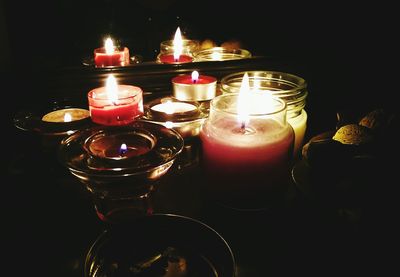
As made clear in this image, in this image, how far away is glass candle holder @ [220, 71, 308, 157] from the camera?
815 mm

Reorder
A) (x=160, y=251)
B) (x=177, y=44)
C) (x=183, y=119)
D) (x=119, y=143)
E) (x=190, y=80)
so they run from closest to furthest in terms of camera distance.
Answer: (x=160, y=251), (x=119, y=143), (x=183, y=119), (x=190, y=80), (x=177, y=44)

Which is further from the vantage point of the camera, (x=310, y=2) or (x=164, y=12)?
(x=310, y=2)

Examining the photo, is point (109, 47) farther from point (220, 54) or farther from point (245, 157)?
point (245, 157)

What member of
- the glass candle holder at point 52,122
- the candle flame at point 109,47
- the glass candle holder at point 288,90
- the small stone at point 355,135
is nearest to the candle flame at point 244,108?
the glass candle holder at point 288,90

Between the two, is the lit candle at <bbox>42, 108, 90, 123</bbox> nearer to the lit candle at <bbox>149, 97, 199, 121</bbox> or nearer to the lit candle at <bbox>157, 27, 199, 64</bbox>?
the lit candle at <bbox>149, 97, 199, 121</bbox>

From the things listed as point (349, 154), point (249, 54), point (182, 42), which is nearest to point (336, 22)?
point (249, 54)

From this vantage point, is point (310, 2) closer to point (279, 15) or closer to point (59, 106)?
point (279, 15)

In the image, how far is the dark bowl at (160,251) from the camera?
55 centimetres

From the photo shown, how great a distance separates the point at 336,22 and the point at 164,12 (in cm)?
62

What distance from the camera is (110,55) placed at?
1057 millimetres

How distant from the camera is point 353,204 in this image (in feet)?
2.11

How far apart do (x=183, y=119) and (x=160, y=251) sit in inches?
13.8

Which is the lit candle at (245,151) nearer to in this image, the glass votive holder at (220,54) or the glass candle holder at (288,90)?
the glass candle holder at (288,90)

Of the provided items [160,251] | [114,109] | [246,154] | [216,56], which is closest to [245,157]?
[246,154]
